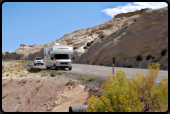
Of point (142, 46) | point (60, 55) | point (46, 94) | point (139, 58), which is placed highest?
point (142, 46)

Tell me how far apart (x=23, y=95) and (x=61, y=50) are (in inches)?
365

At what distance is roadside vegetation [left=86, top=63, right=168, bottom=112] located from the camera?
4.38 meters

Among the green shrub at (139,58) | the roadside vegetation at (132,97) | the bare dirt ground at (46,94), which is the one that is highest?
the green shrub at (139,58)

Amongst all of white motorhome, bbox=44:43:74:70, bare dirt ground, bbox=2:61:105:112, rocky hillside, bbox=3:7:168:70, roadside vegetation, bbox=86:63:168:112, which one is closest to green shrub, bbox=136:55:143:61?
rocky hillside, bbox=3:7:168:70

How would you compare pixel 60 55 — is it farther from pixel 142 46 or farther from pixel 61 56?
pixel 142 46

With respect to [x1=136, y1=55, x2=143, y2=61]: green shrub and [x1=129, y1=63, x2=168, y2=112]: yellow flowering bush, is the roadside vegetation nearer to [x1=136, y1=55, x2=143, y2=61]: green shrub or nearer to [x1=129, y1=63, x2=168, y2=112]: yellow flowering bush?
[x1=129, y1=63, x2=168, y2=112]: yellow flowering bush

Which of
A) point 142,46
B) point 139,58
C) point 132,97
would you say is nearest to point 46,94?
point 132,97

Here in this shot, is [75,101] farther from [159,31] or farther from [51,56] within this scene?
[159,31]

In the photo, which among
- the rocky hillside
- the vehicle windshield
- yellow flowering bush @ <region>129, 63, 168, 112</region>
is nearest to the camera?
yellow flowering bush @ <region>129, 63, 168, 112</region>

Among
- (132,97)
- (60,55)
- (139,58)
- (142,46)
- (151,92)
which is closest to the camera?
(132,97)

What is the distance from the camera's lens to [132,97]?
494cm

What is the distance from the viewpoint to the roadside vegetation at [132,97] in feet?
14.4

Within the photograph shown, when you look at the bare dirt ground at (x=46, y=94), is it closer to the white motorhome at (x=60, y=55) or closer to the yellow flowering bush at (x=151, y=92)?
the yellow flowering bush at (x=151, y=92)

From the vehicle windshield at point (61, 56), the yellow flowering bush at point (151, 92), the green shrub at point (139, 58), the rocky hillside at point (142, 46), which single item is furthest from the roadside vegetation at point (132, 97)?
the green shrub at point (139, 58)
